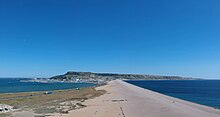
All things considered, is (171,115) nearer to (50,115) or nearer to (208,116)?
(208,116)

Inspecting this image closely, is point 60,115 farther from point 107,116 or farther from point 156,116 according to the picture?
point 156,116

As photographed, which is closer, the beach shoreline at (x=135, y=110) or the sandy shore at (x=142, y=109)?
the beach shoreline at (x=135, y=110)

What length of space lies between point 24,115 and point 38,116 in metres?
2.32

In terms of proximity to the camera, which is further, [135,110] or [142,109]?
[142,109]

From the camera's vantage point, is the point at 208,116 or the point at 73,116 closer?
the point at 73,116

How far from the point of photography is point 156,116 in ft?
93.0

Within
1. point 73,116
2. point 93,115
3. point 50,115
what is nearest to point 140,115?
point 93,115

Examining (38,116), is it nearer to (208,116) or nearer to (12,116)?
(12,116)

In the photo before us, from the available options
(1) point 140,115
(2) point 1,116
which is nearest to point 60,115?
(2) point 1,116

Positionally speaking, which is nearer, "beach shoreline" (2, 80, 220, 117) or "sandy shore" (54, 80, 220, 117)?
"beach shoreline" (2, 80, 220, 117)

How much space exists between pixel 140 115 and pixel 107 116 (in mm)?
4326

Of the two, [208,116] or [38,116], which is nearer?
[38,116]

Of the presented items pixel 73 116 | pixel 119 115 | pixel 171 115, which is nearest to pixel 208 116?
pixel 171 115

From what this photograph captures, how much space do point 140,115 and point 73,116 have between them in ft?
28.1
